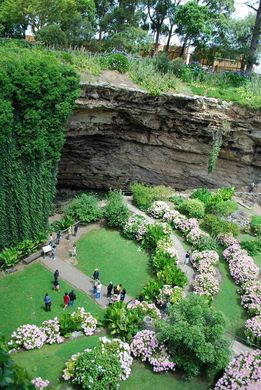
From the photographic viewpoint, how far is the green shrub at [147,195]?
23.1 meters

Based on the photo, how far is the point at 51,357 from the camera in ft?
42.5

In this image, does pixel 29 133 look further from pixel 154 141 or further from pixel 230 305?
pixel 154 141

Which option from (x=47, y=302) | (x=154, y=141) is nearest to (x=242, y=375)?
(x=47, y=302)

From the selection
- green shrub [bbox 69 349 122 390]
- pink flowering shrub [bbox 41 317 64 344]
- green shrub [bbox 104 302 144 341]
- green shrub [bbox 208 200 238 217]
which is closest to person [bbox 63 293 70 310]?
Result: pink flowering shrub [bbox 41 317 64 344]

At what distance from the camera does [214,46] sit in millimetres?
31156

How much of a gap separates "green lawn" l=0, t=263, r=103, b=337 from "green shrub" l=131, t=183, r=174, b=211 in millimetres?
8026

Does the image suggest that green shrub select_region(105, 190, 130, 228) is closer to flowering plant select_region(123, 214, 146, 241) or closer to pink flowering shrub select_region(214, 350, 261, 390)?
flowering plant select_region(123, 214, 146, 241)

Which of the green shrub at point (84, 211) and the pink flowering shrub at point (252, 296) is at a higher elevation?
the green shrub at point (84, 211)

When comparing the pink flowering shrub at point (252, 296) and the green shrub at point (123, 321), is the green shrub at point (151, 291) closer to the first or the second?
the green shrub at point (123, 321)

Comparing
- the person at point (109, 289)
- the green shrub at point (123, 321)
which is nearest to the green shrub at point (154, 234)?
the person at point (109, 289)

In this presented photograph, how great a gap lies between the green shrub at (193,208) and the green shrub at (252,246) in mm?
3148

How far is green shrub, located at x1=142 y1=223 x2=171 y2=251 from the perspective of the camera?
19545mm

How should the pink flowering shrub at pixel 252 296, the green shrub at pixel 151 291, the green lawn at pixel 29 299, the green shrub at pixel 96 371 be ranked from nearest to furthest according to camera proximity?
the green shrub at pixel 96 371
the green lawn at pixel 29 299
the pink flowering shrub at pixel 252 296
the green shrub at pixel 151 291

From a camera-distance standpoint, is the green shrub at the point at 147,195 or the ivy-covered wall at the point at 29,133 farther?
the green shrub at the point at 147,195
